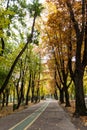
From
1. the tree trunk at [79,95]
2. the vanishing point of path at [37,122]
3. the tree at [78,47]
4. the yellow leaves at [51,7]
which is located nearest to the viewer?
the vanishing point of path at [37,122]

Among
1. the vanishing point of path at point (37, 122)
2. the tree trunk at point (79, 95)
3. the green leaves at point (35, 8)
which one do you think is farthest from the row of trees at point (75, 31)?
the vanishing point of path at point (37, 122)

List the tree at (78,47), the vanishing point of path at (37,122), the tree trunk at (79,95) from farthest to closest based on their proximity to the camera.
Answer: the tree trunk at (79,95), the tree at (78,47), the vanishing point of path at (37,122)

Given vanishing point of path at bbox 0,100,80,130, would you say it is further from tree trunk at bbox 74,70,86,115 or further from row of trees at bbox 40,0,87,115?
row of trees at bbox 40,0,87,115

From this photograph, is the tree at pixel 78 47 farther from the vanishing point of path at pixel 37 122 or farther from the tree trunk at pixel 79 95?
the vanishing point of path at pixel 37 122

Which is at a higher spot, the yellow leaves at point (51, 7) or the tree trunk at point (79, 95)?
the yellow leaves at point (51, 7)

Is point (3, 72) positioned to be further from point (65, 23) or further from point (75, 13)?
point (75, 13)

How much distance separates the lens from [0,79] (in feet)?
148

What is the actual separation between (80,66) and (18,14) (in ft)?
38.2

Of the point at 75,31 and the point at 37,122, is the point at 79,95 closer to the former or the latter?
the point at 75,31

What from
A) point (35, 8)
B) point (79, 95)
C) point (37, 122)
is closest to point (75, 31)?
point (79, 95)

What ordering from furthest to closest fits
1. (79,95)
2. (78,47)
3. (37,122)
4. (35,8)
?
(35,8) < (79,95) < (78,47) < (37,122)

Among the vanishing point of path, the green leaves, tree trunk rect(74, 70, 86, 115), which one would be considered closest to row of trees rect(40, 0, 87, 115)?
tree trunk rect(74, 70, 86, 115)

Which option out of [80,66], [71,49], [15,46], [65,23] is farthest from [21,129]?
[15,46]

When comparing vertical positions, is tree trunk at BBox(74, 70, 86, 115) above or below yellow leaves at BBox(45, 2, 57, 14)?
below
